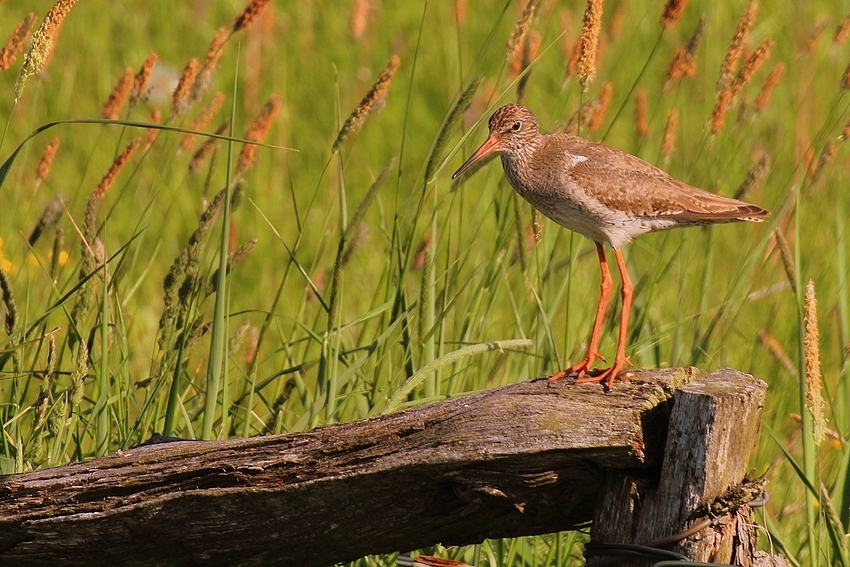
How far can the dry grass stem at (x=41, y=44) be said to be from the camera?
9.98ft

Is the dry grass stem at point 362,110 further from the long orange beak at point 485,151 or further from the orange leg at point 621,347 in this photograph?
the orange leg at point 621,347

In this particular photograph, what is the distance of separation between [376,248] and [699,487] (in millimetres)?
6631

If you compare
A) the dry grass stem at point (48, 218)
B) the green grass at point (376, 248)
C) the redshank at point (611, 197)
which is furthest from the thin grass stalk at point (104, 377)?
the redshank at point (611, 197)

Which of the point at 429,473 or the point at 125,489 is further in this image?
the point at 125,489

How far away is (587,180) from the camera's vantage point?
14.2 feet

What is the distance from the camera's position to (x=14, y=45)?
143 inches

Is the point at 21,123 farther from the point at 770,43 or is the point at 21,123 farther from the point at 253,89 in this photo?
the point at 770,43

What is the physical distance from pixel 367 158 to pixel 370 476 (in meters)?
7.29

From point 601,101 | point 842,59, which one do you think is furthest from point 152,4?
point 601,101

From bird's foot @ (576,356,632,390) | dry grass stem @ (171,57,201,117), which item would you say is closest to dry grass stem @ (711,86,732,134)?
bird's foot @ (576,356,632,390)

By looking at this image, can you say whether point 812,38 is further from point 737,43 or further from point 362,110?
point 362,110

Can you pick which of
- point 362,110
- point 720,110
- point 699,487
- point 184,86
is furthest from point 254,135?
point 699,487

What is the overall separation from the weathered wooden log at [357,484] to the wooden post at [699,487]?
0.06 meters

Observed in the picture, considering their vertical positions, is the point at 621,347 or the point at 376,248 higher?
the point at 376,248
